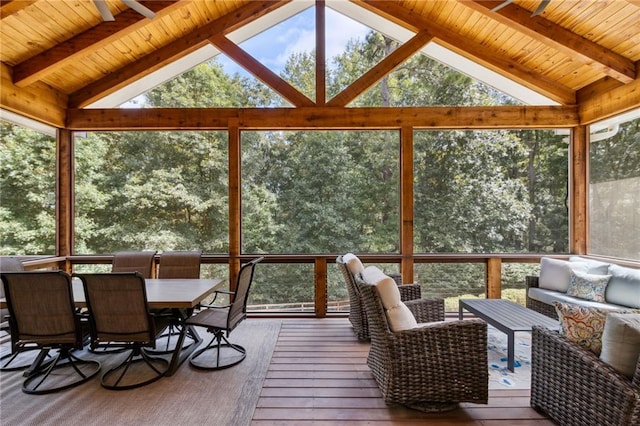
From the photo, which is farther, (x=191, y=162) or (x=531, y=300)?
(x=191, y=162)

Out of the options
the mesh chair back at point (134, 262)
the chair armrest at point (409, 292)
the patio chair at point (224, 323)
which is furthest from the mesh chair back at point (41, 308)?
the chair armrest at point (409, 292)

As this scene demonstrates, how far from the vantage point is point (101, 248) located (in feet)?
16.4

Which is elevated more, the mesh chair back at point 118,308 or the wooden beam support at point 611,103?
the wooden beam support at point 611,103

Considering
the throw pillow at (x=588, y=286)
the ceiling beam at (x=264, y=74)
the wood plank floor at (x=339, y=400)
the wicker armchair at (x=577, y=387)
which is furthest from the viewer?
the ceiling beam at (x=264, y=74)

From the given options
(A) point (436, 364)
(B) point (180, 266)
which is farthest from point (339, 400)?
(B) point (180, 266)

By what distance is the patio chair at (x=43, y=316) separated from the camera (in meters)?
2.63

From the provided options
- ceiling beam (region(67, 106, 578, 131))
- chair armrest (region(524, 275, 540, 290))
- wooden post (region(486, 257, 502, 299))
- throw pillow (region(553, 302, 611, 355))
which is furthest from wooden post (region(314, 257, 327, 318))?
throw pillow (region(553, 302, 611, 355))

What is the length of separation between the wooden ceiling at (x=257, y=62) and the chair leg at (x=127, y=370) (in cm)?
349

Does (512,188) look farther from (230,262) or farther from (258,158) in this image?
(230,262)

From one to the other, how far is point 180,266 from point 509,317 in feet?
12.7

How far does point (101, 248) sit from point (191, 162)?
1965mm

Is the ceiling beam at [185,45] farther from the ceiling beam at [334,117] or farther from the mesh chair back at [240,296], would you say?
Answer: the mesh chair back at [240,296]

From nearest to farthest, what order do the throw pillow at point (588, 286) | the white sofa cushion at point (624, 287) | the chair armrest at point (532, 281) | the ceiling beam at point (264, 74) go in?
the white sofa cushion at point (624, 287) → the throw pillow at point (588, 286) → the chair armrest at point (532, 281) → the ceiling beam at point (264, 74)

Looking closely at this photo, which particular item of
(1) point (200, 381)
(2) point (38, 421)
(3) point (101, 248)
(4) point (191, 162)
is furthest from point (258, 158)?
(2) point (38, 421)
